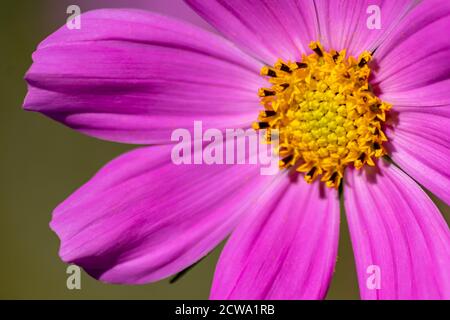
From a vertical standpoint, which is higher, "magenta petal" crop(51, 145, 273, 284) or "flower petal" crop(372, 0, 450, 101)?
"flower petal" crop(372, 0, 450, 101)

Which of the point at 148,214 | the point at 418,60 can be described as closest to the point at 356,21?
the point at 418,60

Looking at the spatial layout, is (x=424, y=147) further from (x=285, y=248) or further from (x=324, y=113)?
(x=285, y=248)

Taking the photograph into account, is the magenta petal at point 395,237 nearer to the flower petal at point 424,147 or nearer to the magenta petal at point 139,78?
the flower petal at point 424,147

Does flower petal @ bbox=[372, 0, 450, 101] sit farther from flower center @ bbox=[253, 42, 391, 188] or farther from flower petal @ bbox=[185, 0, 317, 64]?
flower petal @ bbox=[185, 0, 317, 64]

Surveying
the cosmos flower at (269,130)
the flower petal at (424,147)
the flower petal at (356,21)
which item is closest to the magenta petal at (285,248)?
the cosmos flower at (269,130)

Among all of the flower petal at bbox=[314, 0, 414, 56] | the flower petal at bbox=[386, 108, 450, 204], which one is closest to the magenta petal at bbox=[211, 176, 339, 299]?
the flower petal at bbox=[386, 108, 450, 204]

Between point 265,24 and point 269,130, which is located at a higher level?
point 265,24

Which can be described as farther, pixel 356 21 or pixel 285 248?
pixel 285 248

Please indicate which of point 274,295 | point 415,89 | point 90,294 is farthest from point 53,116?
point 90,294
